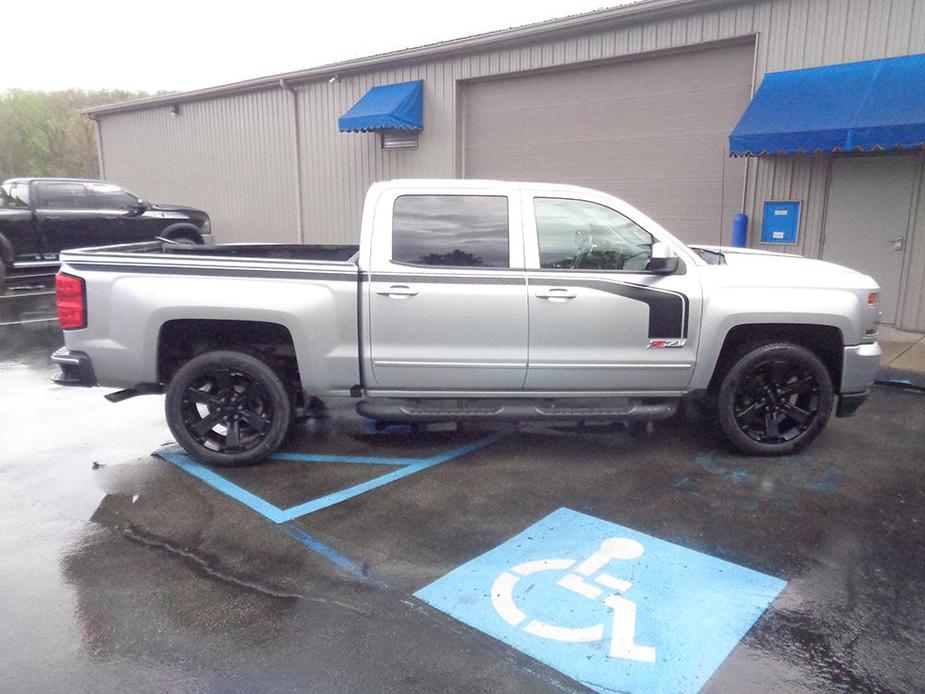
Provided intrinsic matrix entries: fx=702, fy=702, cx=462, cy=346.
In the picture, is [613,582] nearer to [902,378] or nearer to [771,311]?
[771,311]

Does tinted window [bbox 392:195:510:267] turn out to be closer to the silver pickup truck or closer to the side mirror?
the silver pickup truck

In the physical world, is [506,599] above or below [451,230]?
below

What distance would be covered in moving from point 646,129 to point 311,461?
8.42 meters

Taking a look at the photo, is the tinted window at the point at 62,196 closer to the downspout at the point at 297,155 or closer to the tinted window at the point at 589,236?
the downspout at the point at 297,155

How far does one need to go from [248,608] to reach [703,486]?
2996mm

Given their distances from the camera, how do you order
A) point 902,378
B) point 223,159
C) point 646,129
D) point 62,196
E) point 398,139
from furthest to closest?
point 223,159 < point 398,139 < point 62,196 < point 646,129 < point 902,378

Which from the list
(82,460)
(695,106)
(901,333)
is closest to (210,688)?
(82,460)

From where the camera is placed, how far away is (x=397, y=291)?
4805mm

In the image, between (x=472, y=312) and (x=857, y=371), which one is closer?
(x=472, y=312)

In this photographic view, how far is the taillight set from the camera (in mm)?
4789

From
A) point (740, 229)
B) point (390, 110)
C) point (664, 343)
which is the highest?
point (390, 110)

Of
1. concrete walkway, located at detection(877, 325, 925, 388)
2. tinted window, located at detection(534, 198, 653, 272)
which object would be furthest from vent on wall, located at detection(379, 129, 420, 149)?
tinted window, located at detection(534, 198, 653, 272)

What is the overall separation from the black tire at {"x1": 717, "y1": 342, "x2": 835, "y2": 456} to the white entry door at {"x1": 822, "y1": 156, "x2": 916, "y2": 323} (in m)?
5.39

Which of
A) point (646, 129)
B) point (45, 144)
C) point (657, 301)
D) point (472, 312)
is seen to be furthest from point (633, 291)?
point (45, 144)
